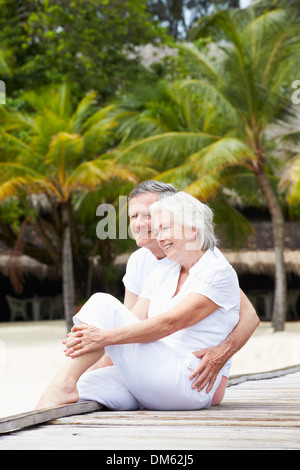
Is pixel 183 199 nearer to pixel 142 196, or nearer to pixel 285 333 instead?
pixel 142 196

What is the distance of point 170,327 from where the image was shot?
2.91 meters

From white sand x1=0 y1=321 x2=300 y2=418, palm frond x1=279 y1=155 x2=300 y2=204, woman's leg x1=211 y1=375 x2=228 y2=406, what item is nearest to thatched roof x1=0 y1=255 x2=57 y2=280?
white sand x1=0 y1=321 x2=300 y2=418

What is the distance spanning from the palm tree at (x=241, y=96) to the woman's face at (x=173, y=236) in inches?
389

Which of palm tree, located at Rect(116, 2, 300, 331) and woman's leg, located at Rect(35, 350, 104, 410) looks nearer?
woman's leg, located at Rect(35, 350, 104, 410)

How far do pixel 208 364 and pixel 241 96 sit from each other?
1144cm

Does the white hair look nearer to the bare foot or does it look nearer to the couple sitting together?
the couple sitting together

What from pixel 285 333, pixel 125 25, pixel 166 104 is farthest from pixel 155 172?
pixel 125 25

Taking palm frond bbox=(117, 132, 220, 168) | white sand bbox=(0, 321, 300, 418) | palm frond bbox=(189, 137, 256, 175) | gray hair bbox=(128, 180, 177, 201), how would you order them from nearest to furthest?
gray hair bbox=(128, 180, 177, 201) → white sand bbox=(0, 321, 300, 418) → palm frond bbox=(189, 137, 256, 175) → palm frond bbox=(117, 132, 220, 168)

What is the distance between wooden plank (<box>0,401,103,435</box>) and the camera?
2608 mm

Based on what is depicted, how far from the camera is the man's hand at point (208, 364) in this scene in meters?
2.99

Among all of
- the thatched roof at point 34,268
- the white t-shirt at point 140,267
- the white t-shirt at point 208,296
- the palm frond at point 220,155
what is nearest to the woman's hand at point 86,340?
the white t-shirt at point 208,296

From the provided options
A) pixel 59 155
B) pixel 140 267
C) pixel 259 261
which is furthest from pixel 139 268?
pixel 259 261

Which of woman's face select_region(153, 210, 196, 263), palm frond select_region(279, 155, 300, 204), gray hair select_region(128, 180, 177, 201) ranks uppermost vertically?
A: palm frond select_region(279, 155, 300, 204)

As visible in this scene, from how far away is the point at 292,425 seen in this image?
2633 millimetres
